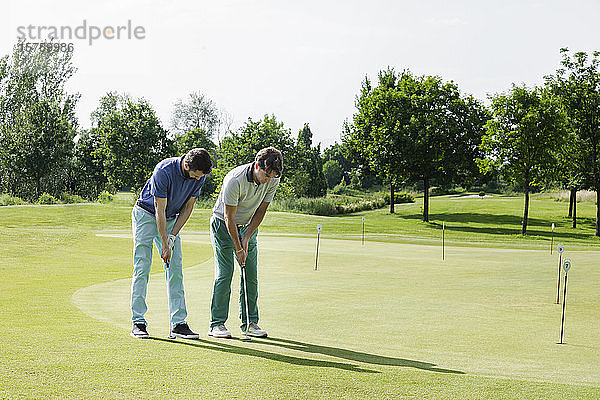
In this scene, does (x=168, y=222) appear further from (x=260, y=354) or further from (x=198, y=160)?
(x=260, y=354)

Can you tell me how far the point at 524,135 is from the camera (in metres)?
33.8

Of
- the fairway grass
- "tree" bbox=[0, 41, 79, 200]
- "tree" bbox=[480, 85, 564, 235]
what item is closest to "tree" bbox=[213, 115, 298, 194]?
"tree" bbox=[0, 41, 79, 200]

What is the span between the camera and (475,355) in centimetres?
606

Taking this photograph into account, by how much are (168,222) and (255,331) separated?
1509 millimetres

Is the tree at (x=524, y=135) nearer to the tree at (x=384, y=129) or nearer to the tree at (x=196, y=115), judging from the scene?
the tree at (x=384, y=129)

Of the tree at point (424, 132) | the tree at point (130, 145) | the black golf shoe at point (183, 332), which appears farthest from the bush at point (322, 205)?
the black golf shoe at point (183, 332)

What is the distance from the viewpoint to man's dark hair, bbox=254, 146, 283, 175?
6.11 m

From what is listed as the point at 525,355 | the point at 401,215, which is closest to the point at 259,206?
the point at 525,355

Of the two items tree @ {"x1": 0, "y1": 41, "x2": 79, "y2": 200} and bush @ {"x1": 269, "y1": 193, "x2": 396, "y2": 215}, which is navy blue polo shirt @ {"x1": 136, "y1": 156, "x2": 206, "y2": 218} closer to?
bush @ {"x1": 269, "y1": 193, "x2": 396, "y2": 215}

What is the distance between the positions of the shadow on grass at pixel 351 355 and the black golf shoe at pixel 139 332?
44.3 inches

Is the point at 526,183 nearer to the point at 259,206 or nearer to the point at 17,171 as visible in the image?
the point at 259,206

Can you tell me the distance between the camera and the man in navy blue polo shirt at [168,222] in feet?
20.9

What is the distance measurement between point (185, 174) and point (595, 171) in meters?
33.0

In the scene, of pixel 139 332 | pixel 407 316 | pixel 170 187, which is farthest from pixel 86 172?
pixel 139 332
